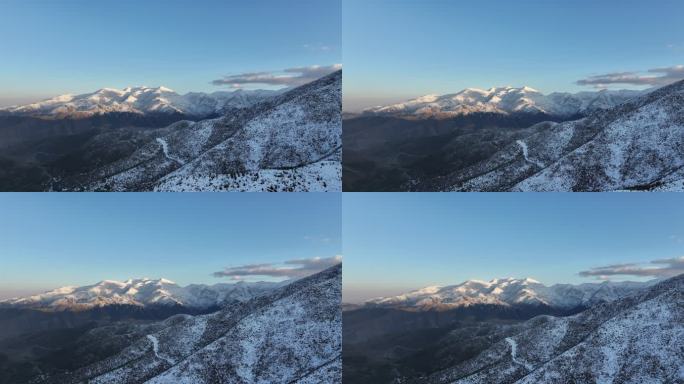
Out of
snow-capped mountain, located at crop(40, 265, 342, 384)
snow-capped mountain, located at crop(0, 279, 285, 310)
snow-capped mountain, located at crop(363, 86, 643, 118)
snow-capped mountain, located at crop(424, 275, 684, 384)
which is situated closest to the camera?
snow-capped mountain, located at crop(424, 275, 684, 384)

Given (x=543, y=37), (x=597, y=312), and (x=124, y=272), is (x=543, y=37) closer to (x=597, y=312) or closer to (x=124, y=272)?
(x=597, y=312)

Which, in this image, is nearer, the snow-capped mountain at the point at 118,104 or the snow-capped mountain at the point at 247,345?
the snow-capped mountain at the point at 247,345

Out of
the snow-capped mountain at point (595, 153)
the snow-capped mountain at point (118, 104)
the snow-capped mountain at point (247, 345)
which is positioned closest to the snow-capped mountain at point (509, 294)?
the snow-capped mountain at point (247, 345)

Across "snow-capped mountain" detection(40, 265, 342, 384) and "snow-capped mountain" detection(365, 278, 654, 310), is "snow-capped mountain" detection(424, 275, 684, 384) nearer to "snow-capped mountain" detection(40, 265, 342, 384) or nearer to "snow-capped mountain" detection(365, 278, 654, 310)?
"snow-capped mountain" detection(365, 278, 654, 310)

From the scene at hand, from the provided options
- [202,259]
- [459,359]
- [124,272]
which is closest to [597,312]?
[459,359]

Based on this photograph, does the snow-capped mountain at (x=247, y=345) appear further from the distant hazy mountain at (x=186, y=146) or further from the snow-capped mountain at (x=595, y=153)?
the snow-capped mountain at (x=595, y=153)

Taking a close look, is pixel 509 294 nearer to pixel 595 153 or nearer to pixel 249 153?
pixel 595 153

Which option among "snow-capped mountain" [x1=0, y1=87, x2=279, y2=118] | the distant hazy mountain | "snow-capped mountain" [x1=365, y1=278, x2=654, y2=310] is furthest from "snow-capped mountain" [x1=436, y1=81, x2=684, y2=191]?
"snow-capped mountain" [x1=0, y1=87, x2=279, y2=118]

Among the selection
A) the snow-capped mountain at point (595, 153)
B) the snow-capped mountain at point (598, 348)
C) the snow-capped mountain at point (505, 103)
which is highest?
the snow-capped mountain at point (505, 103)
